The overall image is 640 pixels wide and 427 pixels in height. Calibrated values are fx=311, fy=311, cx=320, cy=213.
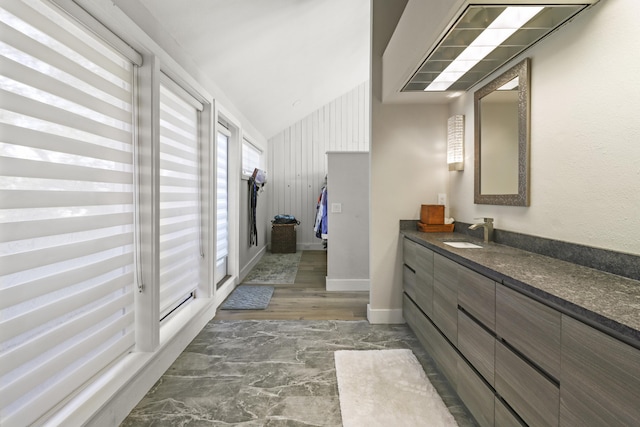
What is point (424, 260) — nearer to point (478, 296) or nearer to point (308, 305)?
point (478, 296)

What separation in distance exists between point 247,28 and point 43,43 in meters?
1.62

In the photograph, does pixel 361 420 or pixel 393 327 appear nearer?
pixel 361 420

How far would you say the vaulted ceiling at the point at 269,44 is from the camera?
2129 millimetres

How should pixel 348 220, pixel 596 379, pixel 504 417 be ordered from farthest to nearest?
1. pixel 348 220
2. pixel 504 417
3. pixel 596 379

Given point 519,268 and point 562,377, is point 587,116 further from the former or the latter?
point 562,377

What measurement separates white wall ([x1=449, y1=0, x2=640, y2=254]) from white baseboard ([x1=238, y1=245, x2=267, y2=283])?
3392 millimetres

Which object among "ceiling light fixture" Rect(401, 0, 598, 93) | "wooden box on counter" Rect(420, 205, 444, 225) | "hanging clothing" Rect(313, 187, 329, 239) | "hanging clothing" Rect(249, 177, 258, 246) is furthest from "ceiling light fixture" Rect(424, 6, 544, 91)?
"hanging clothing" Rect(249, 177, 258, 246)

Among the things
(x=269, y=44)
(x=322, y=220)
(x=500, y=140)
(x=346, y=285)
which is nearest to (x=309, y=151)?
(x=322, y=220)

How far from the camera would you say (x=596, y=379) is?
0.82m

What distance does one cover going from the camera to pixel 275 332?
8.67ft

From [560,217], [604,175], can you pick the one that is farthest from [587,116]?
[560,217]

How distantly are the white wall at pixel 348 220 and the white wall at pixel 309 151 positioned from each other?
2773mm

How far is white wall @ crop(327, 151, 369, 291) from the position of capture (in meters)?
3.83

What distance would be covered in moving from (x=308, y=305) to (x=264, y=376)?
1338mm
